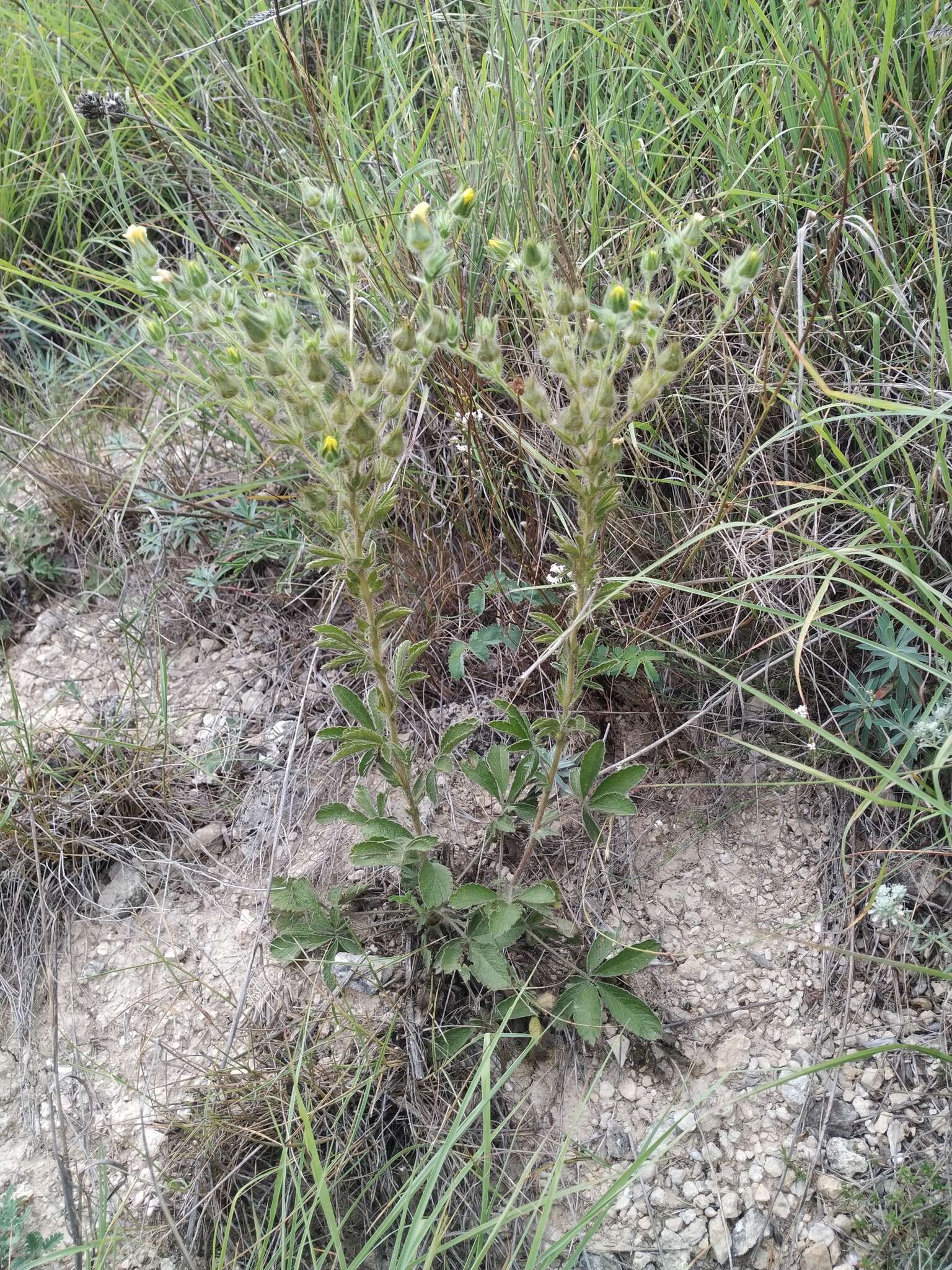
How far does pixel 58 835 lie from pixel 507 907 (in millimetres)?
980

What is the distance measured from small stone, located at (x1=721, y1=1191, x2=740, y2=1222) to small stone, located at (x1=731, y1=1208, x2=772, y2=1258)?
0.04ft

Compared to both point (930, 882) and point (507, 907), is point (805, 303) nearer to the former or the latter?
point (930, 882)

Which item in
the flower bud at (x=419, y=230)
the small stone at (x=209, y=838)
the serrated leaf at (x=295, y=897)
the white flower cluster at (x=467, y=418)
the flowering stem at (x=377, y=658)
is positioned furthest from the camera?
the small stone at (x=209, y=838)

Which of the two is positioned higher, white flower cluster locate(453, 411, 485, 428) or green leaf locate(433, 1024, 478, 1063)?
white flower cluster locate(453, 411, 485, 428)

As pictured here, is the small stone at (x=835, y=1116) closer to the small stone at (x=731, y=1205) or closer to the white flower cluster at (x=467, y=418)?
the small stone at (x=731, y=1205)

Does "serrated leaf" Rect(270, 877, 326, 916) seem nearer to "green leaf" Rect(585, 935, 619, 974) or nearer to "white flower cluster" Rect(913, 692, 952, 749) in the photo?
"green leaf" Rect(585, 935, 619, 974)

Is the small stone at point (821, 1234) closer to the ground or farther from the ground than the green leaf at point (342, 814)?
closer to the ground

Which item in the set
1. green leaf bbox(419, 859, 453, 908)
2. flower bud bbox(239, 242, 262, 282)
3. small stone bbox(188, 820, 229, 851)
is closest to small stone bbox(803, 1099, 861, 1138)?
green leaf bbox(419, 859, 453, 908)

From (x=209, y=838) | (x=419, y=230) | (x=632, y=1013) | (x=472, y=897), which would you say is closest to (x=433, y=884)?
(x=472, y=897)

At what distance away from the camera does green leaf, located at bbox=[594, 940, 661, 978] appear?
1.54 metres

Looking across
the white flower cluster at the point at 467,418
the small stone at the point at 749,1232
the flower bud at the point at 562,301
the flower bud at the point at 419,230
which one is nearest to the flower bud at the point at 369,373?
the flower bud at the point at 419,230

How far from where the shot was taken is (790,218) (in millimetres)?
1797

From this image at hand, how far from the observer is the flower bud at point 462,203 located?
1.30 meters

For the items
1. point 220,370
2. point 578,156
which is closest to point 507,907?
point 220,370
